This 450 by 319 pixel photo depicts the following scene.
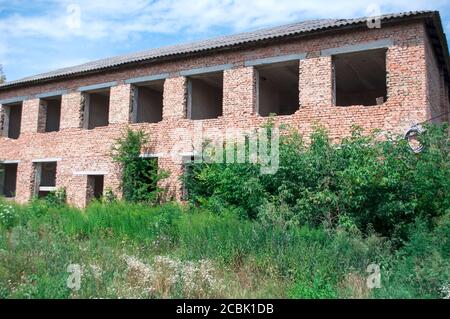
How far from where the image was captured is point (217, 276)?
659 cm

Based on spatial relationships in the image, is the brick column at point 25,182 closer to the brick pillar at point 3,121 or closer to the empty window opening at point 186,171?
the brick pillar at point 3,121

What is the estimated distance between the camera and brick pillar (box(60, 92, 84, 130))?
15961 mm

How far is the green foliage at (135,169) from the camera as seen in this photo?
13570mm

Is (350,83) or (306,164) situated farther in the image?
(350,83)

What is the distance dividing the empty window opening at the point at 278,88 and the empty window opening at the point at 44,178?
940 centimetres

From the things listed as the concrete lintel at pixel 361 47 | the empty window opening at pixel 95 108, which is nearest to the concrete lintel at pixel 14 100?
the empty window opening at pixel 95 108

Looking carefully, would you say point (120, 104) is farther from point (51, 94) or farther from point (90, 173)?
point (51, 94)

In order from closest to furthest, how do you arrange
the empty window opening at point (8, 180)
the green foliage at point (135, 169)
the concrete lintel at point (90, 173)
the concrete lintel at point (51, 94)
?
1. the green foliage at point (135, 169)
2. the concrete lintel at point (90, 173)
3. the concrete lintel at point (51, 94)
4. the empty window opening at point (8, 180)

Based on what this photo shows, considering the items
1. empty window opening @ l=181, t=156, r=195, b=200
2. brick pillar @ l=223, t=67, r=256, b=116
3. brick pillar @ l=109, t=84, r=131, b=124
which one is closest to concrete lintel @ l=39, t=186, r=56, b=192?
brick pillar @ l=109, t=84, r=131, b=124
